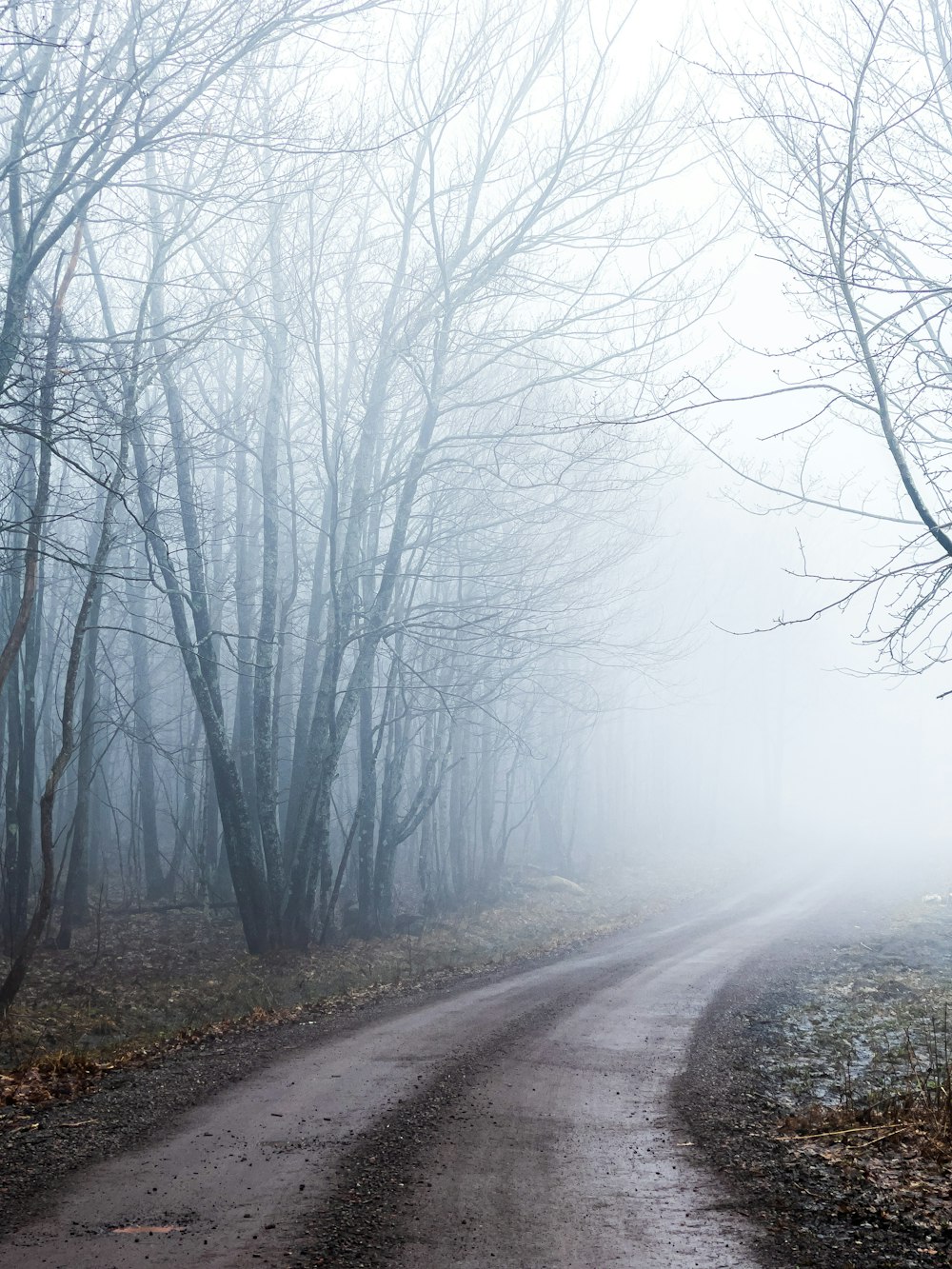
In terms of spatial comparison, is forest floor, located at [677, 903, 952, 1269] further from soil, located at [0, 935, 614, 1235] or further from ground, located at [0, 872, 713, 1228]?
ground, located at [0, 872, 713, 1228]

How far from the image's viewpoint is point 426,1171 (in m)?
5.78

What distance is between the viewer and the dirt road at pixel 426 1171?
15.4 ft

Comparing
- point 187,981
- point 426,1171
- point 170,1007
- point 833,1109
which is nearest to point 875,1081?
point 833,1109

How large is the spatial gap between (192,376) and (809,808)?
64.8 metres

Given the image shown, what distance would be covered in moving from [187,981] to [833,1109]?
990 cm

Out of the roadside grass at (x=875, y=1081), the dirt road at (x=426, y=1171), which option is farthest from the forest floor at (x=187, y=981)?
the roadside grass at (x=875, y=1081)

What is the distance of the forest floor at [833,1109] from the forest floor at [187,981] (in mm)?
4608

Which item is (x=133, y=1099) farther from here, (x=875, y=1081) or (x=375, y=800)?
(x=375, y=800)

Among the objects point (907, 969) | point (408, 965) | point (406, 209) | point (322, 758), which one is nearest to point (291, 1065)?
point (408, 965)

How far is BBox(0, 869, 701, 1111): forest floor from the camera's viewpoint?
9.36 m

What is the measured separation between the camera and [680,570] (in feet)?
138

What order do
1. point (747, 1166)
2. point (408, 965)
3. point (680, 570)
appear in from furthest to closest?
point (680, 570)
point (408, 965)
point (747, 1166)

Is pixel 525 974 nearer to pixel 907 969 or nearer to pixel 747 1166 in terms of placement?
pixel 907 969

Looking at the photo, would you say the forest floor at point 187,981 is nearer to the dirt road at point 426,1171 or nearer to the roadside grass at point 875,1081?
the dirt road at point 426,1171
